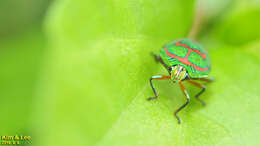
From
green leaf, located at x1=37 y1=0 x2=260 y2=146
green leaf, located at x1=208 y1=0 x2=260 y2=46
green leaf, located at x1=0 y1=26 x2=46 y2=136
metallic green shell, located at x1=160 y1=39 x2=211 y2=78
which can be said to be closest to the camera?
green leaf, located at x1=37 y1=0 x2=260 y2=146

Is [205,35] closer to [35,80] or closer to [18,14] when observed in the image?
[35,80]

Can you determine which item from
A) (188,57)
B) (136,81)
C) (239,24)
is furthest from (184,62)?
(239,24)

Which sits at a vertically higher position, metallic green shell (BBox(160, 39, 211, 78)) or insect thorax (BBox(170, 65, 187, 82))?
metallic green shell (BBox(160, 39, 211, 78))

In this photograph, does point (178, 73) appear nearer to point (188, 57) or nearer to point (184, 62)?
point (184, 62)

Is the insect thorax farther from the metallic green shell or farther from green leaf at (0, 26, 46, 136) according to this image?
green leaf at (0, 26, 46, 136)

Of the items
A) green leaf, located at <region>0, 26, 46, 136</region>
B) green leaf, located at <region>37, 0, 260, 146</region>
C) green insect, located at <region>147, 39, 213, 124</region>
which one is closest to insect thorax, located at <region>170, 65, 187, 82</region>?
green insect, located at <region>147, 39, 213, 124</region>

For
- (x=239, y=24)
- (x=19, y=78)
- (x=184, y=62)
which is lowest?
(x=19, y=78)

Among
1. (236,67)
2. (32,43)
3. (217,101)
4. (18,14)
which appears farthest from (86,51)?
(18,14)

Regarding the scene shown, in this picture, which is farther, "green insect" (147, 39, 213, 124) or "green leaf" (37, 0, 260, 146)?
"green insect" (147, 39, 213, 124)
